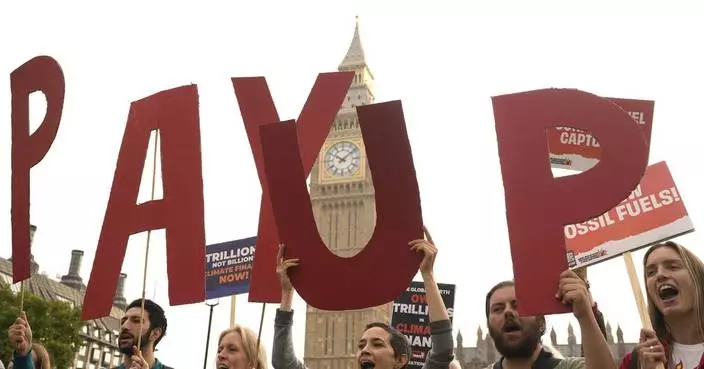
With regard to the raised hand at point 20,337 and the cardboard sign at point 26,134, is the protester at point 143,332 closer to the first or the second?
the raised hand at point 20,337

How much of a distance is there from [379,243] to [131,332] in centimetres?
143

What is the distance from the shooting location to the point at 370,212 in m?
45.7

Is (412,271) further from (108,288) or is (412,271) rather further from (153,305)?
(108,288)

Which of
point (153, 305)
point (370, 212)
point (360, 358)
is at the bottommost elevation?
point (360, 358)

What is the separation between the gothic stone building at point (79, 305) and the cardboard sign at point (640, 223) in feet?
147

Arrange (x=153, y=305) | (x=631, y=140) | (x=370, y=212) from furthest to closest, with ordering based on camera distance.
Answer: (x=370, y=212) → (x=153, y=305) → (x=631, y=140)

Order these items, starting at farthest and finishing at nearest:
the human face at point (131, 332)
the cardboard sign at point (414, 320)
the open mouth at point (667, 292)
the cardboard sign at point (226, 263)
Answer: the cardboard sign at point (226, 263), the cardboard sign at point (414, 320), the human face at point (131, 332), the open mouth at point (667, 292)

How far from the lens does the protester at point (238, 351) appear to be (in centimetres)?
329

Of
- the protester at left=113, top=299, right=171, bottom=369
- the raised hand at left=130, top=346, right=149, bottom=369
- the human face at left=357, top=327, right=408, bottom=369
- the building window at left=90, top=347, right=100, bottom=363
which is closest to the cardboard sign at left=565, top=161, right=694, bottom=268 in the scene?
the human face at left=357, top=327, right=408, bottom=369

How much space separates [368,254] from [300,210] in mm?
378

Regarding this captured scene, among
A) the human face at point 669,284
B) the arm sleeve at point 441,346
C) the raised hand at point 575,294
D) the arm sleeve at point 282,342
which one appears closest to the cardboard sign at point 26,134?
the arm sleeve at point 282,342

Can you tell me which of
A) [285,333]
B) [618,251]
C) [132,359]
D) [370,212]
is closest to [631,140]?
[285,333]

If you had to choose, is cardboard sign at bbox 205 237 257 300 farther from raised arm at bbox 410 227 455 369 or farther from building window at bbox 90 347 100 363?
building window at bbox 90 347 100 363

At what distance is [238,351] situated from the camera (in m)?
3.32
